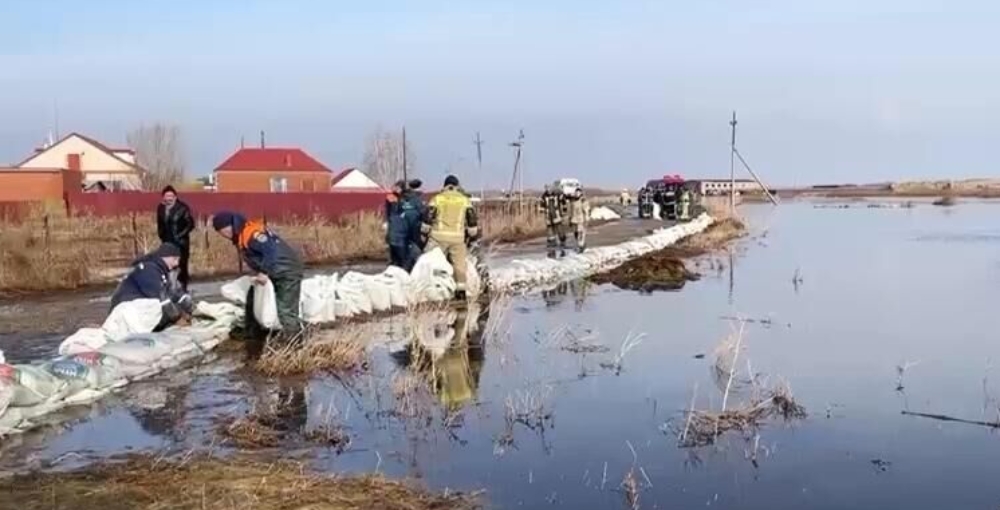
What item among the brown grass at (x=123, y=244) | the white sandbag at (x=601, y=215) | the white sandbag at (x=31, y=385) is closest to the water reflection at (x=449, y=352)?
the white sandbag at (x=31, y=385)

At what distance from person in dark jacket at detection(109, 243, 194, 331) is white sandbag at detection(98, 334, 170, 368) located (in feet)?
1.89

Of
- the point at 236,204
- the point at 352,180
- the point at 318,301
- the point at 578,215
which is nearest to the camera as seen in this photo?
the point at 318,301

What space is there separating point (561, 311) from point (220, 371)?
6.06 metres

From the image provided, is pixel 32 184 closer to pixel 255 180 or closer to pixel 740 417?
pixel 255 180

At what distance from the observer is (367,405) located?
8.37 m

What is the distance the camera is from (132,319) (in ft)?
31.6

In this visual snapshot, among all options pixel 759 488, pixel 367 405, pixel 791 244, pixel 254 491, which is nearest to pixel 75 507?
pixel 254 491

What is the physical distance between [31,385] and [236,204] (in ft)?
95.7

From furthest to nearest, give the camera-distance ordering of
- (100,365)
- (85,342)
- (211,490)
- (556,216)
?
1. (556,216)
2. (85,342)
3. (100,365)
4. (211,490)

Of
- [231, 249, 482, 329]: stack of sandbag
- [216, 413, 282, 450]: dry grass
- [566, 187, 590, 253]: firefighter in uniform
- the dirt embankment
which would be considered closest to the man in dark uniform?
[231, 249, 482, 329]: stack of sandbag

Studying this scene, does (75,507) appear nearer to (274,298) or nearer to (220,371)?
(220,371)

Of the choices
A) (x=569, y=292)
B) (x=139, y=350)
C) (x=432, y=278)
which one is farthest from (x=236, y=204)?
(x=139, y=350)

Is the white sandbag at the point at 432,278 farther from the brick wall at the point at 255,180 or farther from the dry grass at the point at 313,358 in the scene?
the brick wall at the point at 255,180

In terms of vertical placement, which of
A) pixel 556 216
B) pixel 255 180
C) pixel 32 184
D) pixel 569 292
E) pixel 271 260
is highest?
pixel 32 184
